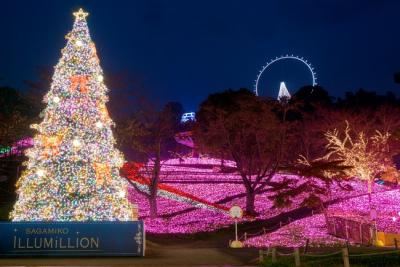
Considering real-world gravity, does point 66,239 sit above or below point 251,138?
below

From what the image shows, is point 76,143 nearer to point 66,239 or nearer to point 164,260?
point 66,239

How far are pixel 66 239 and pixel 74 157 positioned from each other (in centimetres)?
431

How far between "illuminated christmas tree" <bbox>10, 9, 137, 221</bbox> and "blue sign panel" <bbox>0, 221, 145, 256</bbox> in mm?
2515

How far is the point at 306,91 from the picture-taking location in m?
74.7

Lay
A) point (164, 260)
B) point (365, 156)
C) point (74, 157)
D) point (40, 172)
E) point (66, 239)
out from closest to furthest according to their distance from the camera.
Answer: point (164, 260) < point (66, 239) < point (40, 172) < point (74, 157) < point (365, 156)

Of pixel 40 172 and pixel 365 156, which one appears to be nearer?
pixel 40 172

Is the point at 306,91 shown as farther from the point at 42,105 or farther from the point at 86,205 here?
the point at 86,205

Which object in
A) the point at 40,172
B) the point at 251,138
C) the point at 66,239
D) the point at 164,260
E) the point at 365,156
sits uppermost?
A: the point at 251,138

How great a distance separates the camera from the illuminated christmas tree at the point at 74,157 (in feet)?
72.1

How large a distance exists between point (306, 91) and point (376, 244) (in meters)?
51.4

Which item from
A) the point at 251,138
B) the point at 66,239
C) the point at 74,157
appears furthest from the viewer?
the point at 251,138

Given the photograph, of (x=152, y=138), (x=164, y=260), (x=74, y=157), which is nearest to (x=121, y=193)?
(x=74, y=157)

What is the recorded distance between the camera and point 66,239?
63.1 ft

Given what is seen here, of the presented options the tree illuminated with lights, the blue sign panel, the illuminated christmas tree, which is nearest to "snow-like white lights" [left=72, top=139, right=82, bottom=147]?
the illuminated christmas tree
